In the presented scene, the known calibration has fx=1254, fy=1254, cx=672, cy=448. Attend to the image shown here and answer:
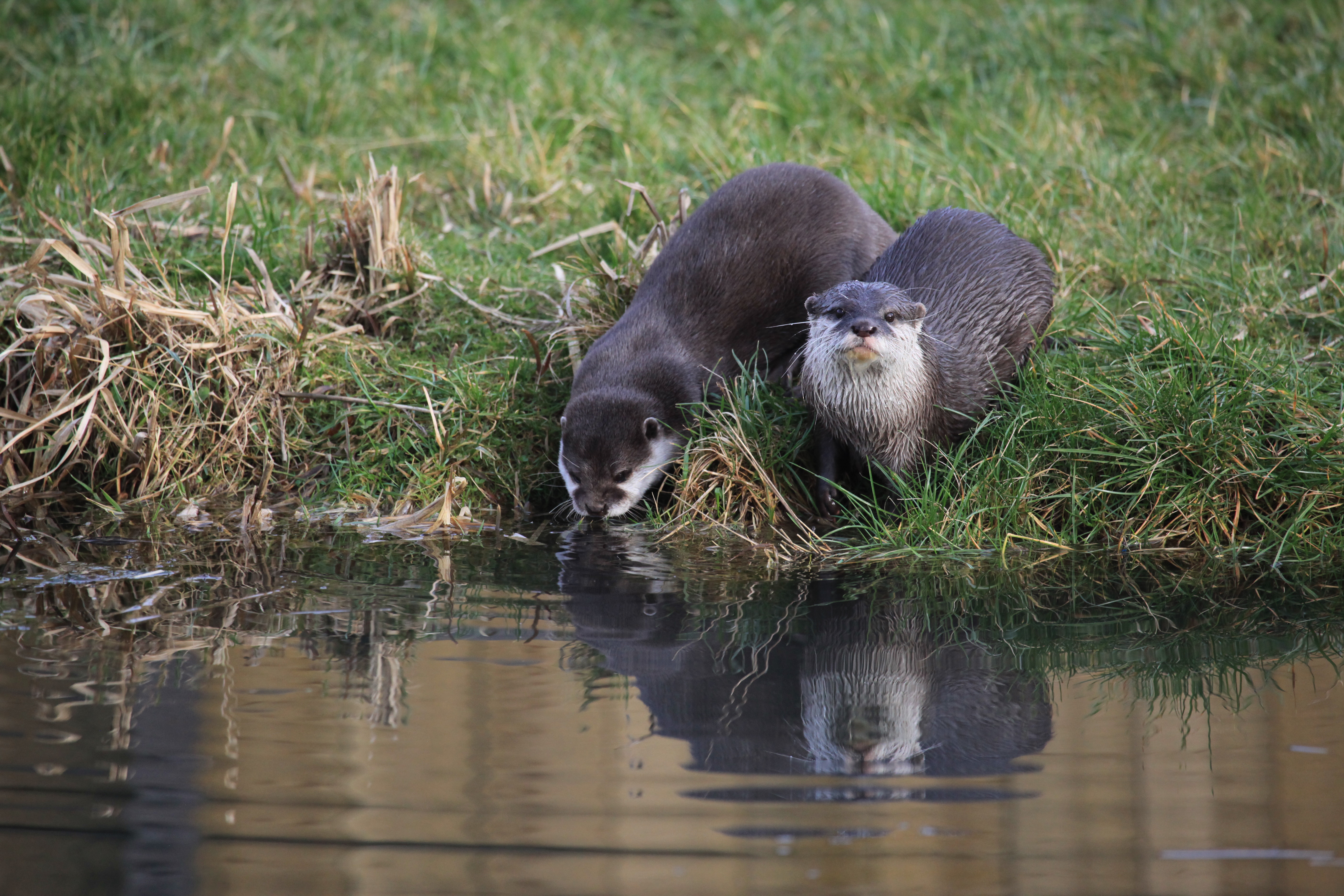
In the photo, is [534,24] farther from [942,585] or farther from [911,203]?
[942,585]

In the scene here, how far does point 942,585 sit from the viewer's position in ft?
8.63

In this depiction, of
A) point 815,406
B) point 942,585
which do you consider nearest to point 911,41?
point 815,406

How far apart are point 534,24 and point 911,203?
2.58 m

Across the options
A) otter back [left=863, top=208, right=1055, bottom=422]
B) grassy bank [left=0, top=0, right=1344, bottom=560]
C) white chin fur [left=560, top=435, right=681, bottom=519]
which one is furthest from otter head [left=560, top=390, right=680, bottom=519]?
otter back [left=863, top=208, right=1055, bottom=422]

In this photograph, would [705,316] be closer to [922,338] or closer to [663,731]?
[922,338]

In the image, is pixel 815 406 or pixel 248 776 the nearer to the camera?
pixel 248 776

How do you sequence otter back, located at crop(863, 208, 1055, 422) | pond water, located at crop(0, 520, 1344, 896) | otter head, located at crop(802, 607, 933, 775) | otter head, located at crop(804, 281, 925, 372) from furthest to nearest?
otter back, located at crop(863, 208, 1055, 422) < otter head, located at crop(804, 281, 925, 372) < otter head, located at crop(802, 607, 933, 775) < pond water, located at crop(0, 520, 1344, 896)

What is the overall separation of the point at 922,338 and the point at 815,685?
130cm

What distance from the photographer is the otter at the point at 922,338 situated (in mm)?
2916

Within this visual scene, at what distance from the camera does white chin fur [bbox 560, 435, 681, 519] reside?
3.21 metres

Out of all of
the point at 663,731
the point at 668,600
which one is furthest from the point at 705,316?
the point at 663,731

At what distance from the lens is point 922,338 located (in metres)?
3.09

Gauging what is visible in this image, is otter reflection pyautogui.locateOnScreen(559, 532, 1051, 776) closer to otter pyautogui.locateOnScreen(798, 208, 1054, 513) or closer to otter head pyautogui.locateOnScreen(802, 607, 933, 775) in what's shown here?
otter head pyautogui.locateOnScreen(802, 607, 933, 775)

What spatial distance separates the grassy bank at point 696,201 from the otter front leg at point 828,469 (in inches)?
4.1
